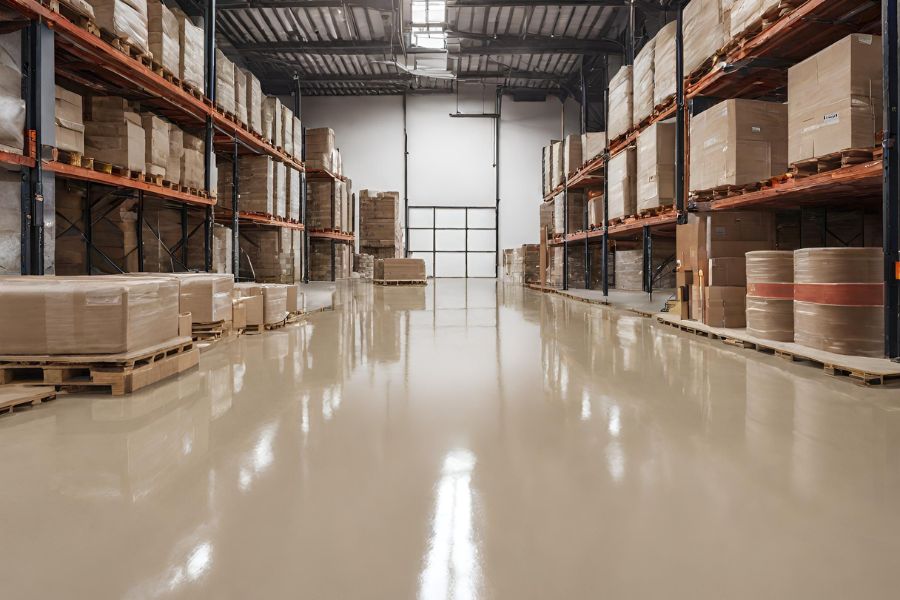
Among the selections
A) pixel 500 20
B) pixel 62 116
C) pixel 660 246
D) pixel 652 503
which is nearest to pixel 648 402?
pixel 652 503

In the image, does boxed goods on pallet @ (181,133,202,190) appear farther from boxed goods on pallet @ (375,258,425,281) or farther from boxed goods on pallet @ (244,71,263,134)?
boxed goods on pallet @ (375,258,425,281)

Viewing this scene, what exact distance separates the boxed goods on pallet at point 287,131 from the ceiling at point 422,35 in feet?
9.80

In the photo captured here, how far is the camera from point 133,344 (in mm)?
3207

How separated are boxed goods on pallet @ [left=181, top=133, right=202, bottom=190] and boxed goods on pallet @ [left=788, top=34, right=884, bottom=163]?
26.7ft

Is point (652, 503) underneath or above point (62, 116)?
underneath

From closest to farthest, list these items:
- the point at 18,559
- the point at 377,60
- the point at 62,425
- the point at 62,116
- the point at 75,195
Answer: the point at 18,559 → the point at 62,425 → the point at 62,116 → the point at 75,195 → the point at 377,60

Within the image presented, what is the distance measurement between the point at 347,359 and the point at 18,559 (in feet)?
9.37

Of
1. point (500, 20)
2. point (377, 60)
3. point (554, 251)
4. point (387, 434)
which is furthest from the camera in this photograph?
point (377, 60)

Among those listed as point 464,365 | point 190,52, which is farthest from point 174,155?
point 464,365

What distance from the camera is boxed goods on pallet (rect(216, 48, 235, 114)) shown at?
9336 mm

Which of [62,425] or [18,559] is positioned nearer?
[18,559]

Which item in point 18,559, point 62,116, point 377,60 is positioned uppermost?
point 377,60

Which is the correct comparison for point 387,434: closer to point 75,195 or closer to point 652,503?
point 652,503

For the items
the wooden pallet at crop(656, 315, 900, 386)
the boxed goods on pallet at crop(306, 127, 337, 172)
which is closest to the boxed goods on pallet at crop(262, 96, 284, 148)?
the boxed goods on pallet at crop(306, 127, 337, 172)
